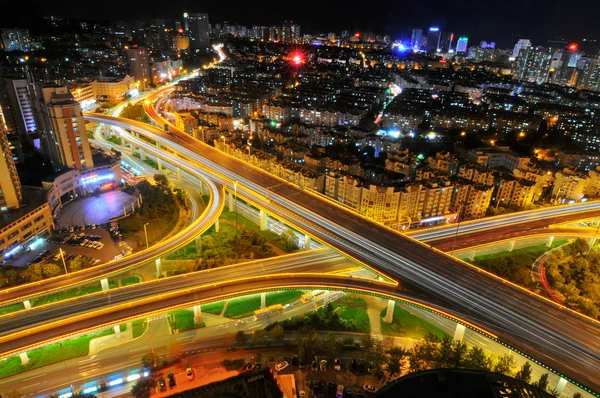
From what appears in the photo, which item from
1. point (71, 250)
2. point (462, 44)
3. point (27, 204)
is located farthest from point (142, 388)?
point (462, 44)

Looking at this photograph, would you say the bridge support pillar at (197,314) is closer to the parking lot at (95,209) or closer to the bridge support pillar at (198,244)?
the bridge support pillar at (198,244)

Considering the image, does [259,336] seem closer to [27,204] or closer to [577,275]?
[27,204]

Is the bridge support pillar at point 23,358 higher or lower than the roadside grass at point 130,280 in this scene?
higher

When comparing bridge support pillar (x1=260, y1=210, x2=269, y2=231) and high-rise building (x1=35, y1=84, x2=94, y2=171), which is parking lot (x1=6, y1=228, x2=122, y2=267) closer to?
high-rise building (x1=35, y1=84, x2=94, y2=171)

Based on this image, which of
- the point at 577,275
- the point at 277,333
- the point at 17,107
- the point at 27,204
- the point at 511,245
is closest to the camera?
the point at 277,333

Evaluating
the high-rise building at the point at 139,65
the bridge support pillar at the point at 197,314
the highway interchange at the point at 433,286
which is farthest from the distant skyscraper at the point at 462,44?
the bridge support pillar at the point at 197,314

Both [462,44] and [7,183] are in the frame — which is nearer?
[7,183]

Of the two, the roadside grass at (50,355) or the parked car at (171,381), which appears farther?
the roadside grass at (50,355)

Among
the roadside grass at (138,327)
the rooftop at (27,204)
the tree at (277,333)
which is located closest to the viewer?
the tree at (277,333)
